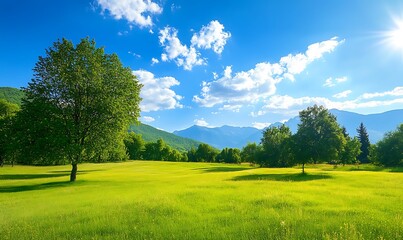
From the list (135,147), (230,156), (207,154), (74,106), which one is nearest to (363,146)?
(230,156)

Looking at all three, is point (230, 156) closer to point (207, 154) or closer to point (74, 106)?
point (207, 154)

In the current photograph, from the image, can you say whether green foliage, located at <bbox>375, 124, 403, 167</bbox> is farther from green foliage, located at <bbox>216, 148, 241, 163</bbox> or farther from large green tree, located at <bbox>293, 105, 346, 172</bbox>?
green foliage, located at <bbox>216, 148, 241, 163</bbox>

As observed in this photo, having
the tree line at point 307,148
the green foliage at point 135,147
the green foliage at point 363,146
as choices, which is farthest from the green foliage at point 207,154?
the green foliage at point 363,146

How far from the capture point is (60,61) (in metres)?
39.1

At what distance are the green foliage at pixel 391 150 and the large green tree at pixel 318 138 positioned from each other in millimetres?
47507

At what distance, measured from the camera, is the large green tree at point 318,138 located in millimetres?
51625

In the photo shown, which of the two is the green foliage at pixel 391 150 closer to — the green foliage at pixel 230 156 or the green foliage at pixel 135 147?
the green foliage at pixel 230 156

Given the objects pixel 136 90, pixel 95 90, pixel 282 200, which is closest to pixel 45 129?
pixel 95 90

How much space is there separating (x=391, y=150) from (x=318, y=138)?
5237 cm

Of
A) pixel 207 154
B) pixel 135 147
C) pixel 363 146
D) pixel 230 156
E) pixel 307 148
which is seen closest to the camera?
pixel 307 148

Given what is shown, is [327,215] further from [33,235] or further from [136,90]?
[136,90]

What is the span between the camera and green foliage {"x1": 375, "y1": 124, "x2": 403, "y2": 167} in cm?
8512

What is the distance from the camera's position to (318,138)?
175ft

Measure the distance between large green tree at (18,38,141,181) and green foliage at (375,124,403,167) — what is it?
88932 mm
